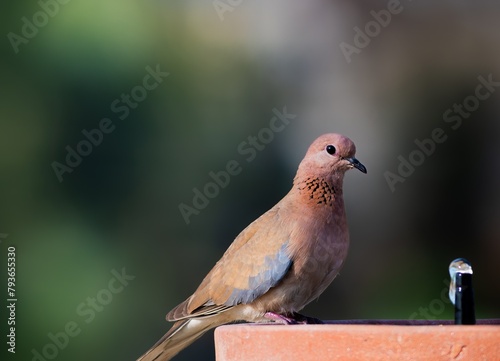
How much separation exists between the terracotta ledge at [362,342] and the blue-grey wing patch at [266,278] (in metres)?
0.78

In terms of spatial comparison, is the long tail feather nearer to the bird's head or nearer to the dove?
the dove

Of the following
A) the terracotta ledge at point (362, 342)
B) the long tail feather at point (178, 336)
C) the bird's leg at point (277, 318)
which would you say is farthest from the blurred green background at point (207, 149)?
the terracotta ledge at point (362, 342)

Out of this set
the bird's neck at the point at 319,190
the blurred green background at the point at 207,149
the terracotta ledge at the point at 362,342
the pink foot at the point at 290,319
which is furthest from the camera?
the blurred green background at the point at 207,149

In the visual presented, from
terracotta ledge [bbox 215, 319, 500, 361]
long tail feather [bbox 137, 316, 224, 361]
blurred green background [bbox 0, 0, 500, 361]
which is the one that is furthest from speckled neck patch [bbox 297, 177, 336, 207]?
blurred green background [bbox 0, 0, 500, 361]

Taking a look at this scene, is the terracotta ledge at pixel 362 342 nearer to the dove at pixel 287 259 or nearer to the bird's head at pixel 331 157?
the dove at pixel 287 259

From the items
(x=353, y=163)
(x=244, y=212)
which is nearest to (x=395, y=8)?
(x=244, y=212)

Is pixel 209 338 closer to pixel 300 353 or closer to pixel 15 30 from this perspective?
pixel 15 30

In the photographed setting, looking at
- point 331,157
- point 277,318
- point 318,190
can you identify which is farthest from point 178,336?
point 331,157

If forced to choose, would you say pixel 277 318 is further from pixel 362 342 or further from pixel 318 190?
pixel 362 342

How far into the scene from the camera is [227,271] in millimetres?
3303

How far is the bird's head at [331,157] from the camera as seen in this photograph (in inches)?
132

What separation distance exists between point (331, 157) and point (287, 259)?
1.49 feet

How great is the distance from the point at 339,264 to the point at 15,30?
3065 mm

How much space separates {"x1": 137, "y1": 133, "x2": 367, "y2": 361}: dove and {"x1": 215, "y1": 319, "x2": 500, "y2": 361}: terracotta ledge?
0.79 metres
